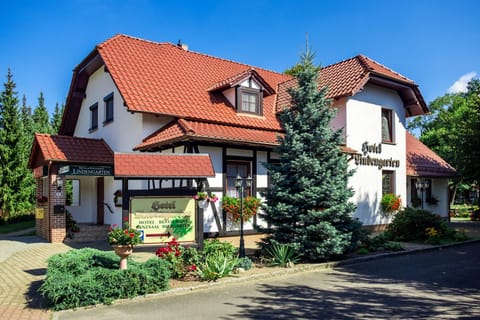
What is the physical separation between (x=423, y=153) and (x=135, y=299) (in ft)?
68.1

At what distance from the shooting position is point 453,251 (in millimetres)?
13117

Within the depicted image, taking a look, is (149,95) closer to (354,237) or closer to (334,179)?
(334,179)

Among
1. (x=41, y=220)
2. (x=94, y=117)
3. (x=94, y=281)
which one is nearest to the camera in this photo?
(x=94, y=281)

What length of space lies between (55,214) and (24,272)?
17.2ft

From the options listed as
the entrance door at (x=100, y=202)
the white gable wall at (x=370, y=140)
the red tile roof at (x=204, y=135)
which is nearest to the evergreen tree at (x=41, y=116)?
the entrance door at (x=100, y=202)

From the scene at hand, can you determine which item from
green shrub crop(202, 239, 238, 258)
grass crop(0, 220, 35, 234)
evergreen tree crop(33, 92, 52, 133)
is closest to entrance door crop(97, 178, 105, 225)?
grass crop(0, 220, 35, 234)

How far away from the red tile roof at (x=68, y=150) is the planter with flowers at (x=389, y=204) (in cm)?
1143

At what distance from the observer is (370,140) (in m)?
17.8

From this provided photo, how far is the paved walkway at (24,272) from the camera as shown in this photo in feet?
22.8

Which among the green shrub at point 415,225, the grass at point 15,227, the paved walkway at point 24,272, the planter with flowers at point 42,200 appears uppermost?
the planter with flowers at point 42,200

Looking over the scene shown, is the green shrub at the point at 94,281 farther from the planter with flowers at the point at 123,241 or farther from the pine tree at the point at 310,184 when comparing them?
the pine tree at the point at 310,184

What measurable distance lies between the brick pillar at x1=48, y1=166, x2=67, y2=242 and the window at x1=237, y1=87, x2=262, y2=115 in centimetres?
736

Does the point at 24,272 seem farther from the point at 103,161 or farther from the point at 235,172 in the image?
the point at 235,172

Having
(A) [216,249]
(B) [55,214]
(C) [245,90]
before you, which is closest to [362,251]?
(A) [216,249]
